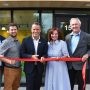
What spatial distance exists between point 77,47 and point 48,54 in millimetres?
622

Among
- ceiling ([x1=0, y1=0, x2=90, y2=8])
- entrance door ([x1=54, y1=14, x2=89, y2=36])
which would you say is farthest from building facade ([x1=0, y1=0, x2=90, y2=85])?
ceiling ([x1=0, y1=0, x2=90, y2=8])

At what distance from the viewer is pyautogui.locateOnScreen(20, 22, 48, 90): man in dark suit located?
7.86 metres

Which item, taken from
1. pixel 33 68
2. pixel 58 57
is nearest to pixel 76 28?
pixel 58 57

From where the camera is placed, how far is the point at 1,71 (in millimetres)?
8445

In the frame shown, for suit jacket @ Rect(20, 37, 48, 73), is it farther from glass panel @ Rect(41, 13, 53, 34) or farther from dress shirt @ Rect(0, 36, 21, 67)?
glass panel @ Rect(41, 13, 53, 34)

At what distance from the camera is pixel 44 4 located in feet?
39.0

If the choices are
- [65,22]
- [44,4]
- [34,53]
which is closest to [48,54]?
[34,53]

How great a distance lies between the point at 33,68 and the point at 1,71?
35.1 inches

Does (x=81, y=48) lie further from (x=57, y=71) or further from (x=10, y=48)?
(x=10, y=48)

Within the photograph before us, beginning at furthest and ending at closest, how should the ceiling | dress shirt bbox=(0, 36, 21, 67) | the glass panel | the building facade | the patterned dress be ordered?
the glass panel < the building facade < the ceiling < the patterned dress < dress shirt bbox=(0, 36, 21, 67)

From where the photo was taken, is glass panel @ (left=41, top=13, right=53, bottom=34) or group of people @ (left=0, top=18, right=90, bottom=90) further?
glass panel @ (left=41, top=13, right=53, bottom=34)

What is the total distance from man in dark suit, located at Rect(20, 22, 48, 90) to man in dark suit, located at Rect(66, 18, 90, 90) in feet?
1.83

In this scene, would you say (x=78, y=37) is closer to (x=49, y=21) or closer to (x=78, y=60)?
(x=78, y=60)

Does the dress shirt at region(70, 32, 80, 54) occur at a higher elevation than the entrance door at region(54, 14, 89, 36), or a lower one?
lower
